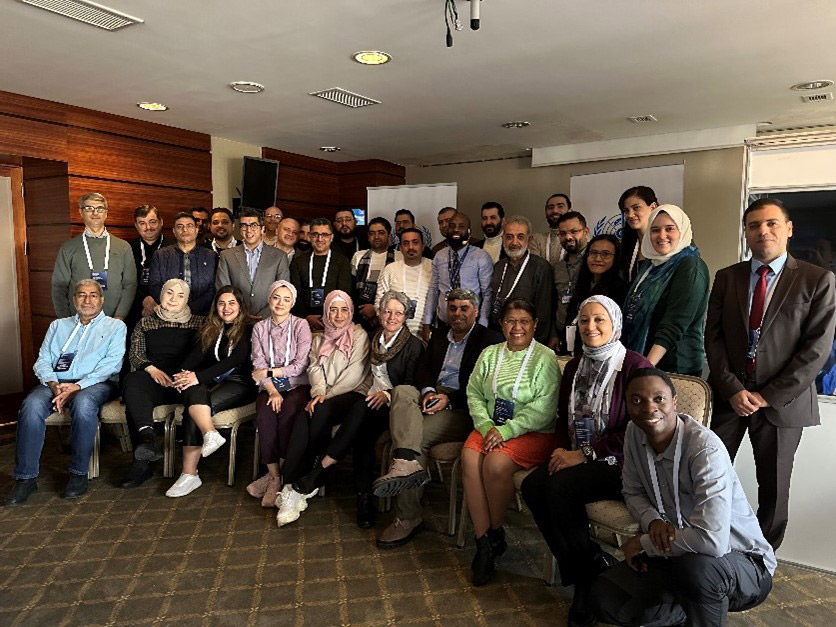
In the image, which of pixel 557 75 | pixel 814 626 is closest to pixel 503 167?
pixel 557 75

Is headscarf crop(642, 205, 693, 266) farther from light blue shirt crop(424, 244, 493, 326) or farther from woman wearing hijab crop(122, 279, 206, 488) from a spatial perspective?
woman wearing hijab crop(122, 279, 206, 488)

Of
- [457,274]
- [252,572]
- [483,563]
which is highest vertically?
[457,274]

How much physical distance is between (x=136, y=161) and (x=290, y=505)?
13.1ft

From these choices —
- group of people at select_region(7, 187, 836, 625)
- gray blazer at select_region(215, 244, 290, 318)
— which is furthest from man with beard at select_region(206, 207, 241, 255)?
gray blazer at select_region(215, 244, 290, 318)

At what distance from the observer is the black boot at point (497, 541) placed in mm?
2768

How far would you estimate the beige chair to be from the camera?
12.5ft

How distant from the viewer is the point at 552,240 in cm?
514

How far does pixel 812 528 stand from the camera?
2803 mm

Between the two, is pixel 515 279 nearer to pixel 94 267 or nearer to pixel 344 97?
pixel 344 97

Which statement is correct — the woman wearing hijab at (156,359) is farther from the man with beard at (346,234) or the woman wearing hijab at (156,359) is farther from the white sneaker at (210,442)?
the man with beard at (346,234)

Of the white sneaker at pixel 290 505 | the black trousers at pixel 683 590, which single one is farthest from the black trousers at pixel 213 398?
the black trousers at pixel 683 590

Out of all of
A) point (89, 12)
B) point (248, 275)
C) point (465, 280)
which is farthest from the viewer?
point (248, 275)

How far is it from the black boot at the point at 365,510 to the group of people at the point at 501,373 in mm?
11

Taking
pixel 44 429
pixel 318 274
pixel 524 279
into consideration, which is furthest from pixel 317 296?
pixel 44 429
